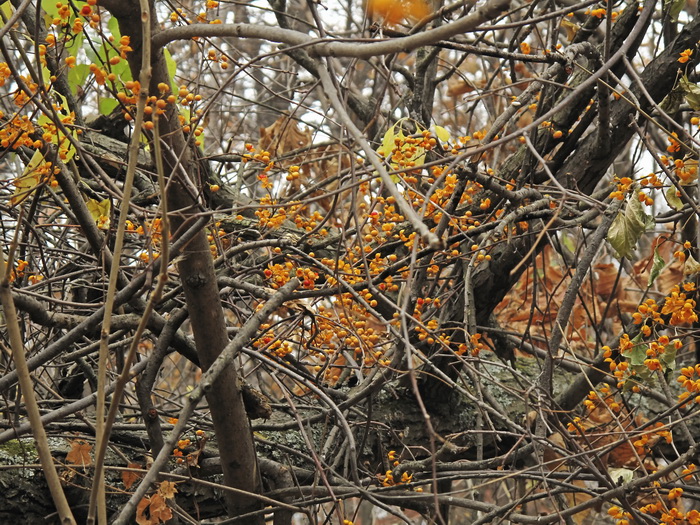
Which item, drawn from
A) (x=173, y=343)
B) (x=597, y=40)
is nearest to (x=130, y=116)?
(x=173, y=343)

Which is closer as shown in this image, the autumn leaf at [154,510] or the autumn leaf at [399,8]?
the autumn leaf at [399,8]

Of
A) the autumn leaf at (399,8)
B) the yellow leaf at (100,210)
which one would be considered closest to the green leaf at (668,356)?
the autumn leaf at (399,8)

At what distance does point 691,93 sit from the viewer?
2578 mm

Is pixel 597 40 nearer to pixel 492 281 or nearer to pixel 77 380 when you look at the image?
pixel 492 281

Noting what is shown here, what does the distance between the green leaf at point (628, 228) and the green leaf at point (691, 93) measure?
496mm

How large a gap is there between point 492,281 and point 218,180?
4.57 feet

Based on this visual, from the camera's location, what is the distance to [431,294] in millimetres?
3266

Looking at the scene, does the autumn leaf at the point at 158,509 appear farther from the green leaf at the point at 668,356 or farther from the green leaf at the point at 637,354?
the green leaf at the point at 668,356

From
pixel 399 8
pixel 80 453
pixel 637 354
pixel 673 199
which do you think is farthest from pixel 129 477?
pixel 673 199

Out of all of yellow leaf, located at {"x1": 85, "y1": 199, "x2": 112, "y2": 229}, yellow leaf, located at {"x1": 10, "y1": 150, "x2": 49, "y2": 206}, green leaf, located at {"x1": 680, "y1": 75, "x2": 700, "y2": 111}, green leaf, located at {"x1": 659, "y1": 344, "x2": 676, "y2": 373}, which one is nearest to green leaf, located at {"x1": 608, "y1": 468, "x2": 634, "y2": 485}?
green leaf, located at {"x1": 659, "y1": 344, "x2": 676, "y2": 373}

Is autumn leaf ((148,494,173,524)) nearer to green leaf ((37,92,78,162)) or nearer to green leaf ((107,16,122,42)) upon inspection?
green leaf ((37,92,78,162))

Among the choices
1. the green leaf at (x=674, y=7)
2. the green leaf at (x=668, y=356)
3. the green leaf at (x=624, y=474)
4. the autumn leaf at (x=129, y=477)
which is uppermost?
the green leaf at (x=674, y=7)

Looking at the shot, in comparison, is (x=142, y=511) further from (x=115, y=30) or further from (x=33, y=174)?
(x=115, y=30)

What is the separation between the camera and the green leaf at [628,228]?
2.32m
